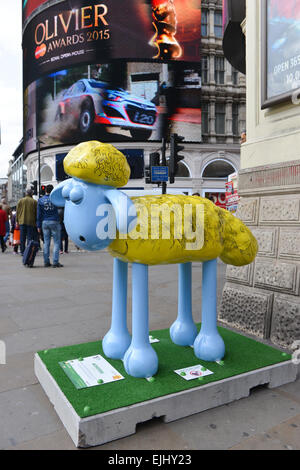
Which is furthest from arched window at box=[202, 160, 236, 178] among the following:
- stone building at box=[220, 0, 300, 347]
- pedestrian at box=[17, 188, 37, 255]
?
stone building at box=[220, 0, 300, 347]

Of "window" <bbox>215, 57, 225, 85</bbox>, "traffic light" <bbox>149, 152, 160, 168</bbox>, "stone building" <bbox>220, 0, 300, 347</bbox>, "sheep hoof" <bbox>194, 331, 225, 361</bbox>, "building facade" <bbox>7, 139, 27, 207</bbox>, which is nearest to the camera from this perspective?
"sheep hoof" <bbox>194, 331, 225, 361</bbox>

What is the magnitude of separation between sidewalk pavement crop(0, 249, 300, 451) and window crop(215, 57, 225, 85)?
2869 centimetres

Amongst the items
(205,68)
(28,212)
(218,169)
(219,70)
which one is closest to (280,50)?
(28,212)

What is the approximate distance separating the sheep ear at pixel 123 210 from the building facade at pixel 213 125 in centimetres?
2655

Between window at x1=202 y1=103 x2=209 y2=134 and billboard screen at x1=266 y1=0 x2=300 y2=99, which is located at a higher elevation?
window at x1=202 y1=103 x2=209 y2=134

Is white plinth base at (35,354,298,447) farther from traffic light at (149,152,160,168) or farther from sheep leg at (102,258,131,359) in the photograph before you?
traffic light at (149,152,160,168)

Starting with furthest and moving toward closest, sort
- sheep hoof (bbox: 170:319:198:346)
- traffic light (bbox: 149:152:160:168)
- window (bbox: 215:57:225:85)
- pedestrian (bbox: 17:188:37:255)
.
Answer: window (bbox: 215:57:225:85) → traffic light (bbox: 149:152:160:168) → pedestrian (bbox: 17:188:37:255) → sheep hoof (bbox: 170:319:198:346)

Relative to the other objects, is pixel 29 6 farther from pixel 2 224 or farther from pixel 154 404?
pixel 154 404

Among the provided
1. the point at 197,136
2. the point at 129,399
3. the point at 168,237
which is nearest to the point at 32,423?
the point at 129,399

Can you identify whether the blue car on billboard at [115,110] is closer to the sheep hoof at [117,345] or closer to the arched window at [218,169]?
the arched window at [218,169]

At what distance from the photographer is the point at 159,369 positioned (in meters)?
2.62

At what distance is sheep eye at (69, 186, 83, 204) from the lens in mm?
2357

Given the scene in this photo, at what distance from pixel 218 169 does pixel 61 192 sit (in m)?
28.9

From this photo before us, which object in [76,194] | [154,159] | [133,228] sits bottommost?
[133,228]
